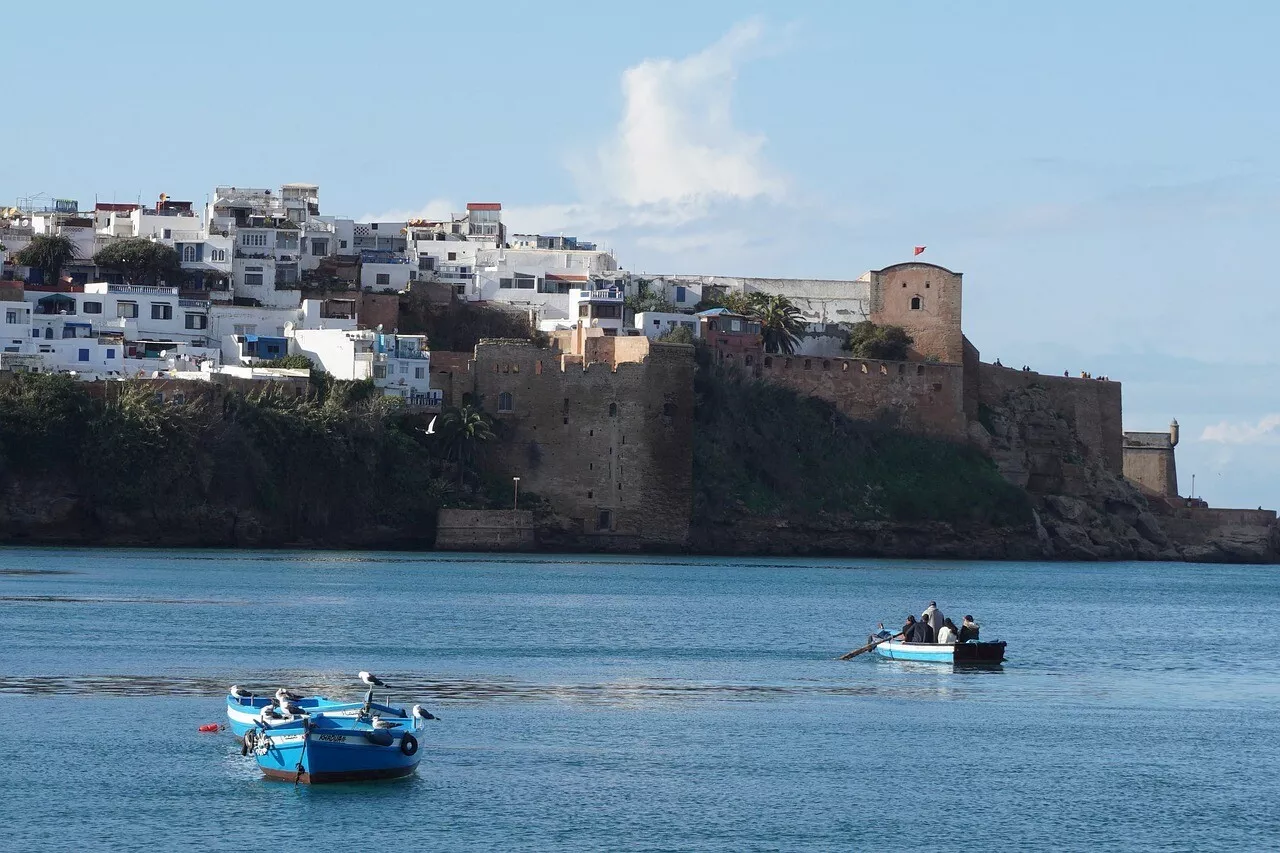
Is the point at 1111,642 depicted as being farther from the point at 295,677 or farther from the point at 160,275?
the point at 160,275

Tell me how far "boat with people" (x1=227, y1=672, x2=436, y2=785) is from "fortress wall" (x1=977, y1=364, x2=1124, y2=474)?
56.9 metres

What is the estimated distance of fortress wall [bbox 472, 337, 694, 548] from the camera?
210 ft

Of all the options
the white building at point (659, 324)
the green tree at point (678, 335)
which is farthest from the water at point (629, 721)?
the white building at point (659, 324)

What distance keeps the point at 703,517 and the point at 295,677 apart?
37955 millimetres

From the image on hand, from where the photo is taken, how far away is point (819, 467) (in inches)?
2741

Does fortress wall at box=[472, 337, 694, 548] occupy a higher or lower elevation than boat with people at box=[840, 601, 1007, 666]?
higher

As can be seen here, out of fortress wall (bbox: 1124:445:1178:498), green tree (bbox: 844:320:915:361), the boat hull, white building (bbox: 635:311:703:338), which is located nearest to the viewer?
the boat hull

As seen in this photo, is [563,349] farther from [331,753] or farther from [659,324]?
[331,753]

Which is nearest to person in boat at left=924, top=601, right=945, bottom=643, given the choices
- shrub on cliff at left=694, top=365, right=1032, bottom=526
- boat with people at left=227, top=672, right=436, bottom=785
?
boat with people at left=227, top=672, right=436, bottom=785

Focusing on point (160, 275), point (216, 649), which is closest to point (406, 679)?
point (216, 649)

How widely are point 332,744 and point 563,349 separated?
4918cm

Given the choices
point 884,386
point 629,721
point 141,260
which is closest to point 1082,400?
point 884,386

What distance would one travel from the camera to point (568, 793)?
21.4m

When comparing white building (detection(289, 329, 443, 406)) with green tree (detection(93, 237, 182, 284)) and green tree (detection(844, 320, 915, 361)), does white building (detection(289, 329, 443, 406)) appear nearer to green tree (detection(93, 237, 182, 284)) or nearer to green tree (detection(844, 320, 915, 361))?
green tree (detection(93, 237, 182, 284))
